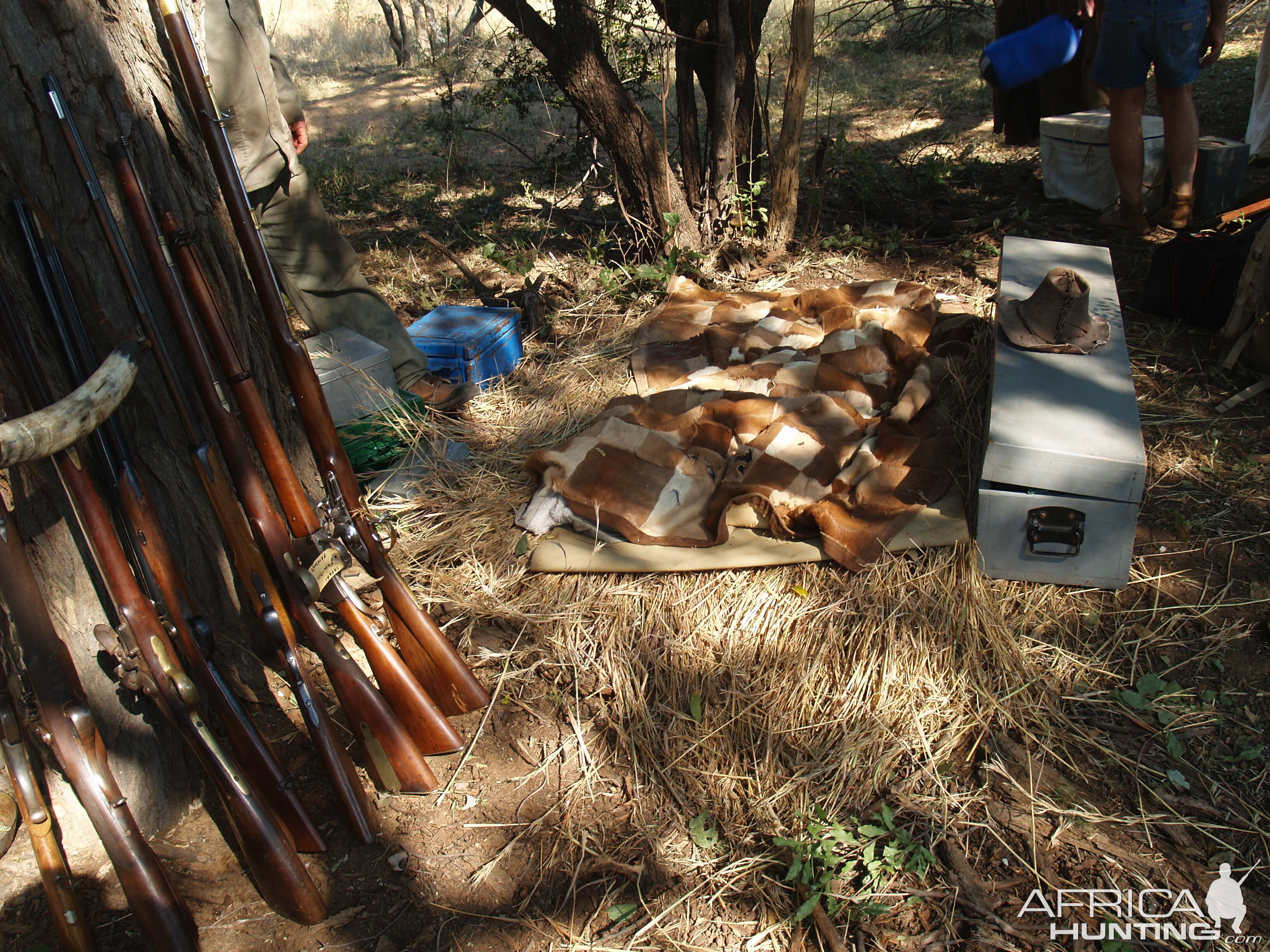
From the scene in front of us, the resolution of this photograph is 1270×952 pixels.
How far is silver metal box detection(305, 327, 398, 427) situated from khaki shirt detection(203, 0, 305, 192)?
937mm

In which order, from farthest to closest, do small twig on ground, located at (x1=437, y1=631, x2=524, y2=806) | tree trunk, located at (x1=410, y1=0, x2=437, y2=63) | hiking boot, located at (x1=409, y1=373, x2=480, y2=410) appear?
tree trunk, located at (x1=410, y1=0, x2=437, y2=63)
hiking boot, located at (x1=409, y1=373, x2=480, y2=410)
small twig on ground, located at (x1=437, y1=631, x2=524, y2=806)

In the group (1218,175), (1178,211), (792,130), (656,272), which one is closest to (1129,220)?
(1178,211)

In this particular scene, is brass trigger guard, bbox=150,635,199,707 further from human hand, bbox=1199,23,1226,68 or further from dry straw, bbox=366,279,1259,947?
human hand, bbox=1199,23,1226,68

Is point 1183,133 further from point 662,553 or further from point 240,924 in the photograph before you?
point 240,924

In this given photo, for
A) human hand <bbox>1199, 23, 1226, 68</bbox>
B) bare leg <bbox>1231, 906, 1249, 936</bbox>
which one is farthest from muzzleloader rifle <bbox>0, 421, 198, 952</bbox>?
human hand <bbox>1199, 23, 1226, 68</bbox>

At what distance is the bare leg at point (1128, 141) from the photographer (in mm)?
4875

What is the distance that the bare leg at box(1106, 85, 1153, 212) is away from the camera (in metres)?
4.88

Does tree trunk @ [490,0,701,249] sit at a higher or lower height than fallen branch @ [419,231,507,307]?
higher

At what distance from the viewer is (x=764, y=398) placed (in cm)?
349

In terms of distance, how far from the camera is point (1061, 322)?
10.1 ft

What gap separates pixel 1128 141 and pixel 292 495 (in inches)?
203

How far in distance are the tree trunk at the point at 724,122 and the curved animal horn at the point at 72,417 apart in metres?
4.16

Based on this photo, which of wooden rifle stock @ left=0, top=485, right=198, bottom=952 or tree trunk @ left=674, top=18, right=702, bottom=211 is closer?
wooden rifle stock @ left=0, top=485, right=198, bottom=952
